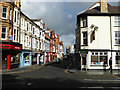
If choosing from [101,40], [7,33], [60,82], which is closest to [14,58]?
[7,33]

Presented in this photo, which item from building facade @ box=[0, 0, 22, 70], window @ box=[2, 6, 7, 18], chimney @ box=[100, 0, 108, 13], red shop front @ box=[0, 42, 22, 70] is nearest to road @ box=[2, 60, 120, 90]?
red shop front @ box=[0, 42, 22, 70]

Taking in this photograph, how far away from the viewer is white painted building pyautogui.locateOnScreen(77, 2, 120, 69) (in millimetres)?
20641

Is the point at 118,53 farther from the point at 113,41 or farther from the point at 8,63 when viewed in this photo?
the point at 8,63

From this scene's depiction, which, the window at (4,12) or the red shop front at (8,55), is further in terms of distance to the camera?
the window at (4,12)

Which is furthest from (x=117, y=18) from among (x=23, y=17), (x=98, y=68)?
(x=23, y=17)

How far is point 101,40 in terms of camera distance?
20906 mm

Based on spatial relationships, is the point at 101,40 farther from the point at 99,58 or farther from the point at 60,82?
the point at 60,82

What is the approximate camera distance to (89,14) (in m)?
21.2

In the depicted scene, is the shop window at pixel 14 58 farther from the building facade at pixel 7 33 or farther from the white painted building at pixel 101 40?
the white painted building at pixel 101 40

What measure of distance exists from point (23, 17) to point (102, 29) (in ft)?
55.3

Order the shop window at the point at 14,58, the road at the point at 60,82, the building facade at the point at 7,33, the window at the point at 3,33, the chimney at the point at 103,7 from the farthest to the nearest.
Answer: the shop window at the point at 14,58, the chimney at the point at 103,7, the window at the point at 3,33, the building facade at the point at 7,33, the road at the point at 60,82

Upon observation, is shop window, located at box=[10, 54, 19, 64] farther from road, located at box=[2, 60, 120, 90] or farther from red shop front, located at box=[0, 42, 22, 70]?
road, located at box=[2, 60, 120, 90]

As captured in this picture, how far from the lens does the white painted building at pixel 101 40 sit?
20.6m

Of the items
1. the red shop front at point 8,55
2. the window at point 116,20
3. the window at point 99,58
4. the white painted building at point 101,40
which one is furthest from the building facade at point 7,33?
the window at point 116,20
